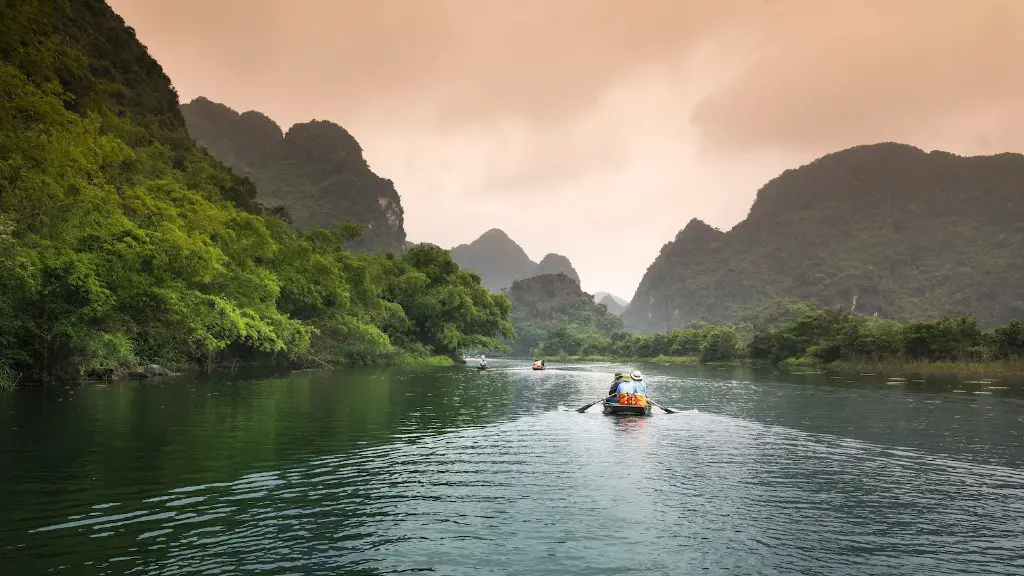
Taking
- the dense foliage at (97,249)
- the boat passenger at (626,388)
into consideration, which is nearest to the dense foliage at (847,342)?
the boat passenger at (626,388)

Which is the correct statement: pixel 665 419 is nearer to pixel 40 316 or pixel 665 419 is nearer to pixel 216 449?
pixel 216 449

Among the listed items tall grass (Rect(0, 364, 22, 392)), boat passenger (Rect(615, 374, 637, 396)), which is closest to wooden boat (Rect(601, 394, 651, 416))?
boat passenger (Rect(615, 374, 637, 396))

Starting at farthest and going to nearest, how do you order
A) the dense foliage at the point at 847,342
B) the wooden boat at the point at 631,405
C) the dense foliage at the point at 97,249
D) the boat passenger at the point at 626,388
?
the dense foliage at the point at 847,342 → the boat passenger at the point at 626,388 → the dense foliage at the point at 97,249 → the wooden boat at the point at 631,405

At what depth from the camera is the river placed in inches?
359

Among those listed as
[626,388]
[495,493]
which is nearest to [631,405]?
[626,388]

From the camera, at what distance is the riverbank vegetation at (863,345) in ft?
197

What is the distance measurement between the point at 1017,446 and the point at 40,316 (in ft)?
133

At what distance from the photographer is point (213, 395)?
31656mm

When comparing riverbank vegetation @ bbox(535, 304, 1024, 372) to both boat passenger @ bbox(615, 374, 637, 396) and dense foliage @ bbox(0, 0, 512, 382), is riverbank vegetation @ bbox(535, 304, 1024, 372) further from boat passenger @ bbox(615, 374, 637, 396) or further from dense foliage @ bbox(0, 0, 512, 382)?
dense foliage @ bbox(0, 0, 512, 382)

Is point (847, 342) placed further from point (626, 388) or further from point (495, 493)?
point (495, 493)

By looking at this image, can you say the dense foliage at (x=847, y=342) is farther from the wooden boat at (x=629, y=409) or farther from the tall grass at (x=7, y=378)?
the tall grass at (x=7, y=378)

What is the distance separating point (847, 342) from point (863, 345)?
3253 mm

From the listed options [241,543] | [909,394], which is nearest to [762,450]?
[241,543]

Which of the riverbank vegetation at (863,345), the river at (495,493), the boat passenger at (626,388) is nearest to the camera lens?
the river at (495,493)
